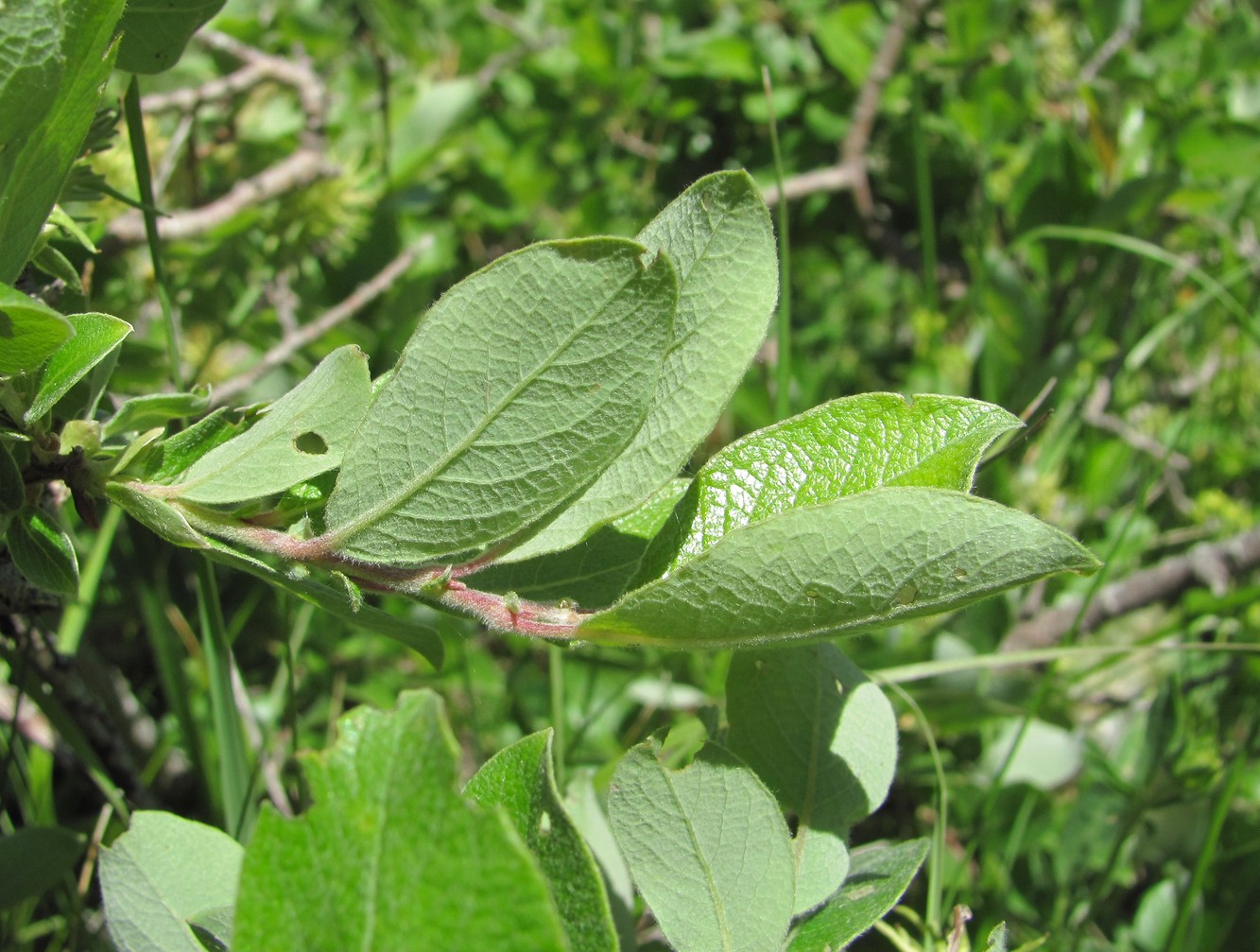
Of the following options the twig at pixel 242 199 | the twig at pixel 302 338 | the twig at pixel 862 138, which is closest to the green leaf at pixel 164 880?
the twig at pixel 302 338

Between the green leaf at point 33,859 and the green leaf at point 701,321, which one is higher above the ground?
the green leaf at point 701,321

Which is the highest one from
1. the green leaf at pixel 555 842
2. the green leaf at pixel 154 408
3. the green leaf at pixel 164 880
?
the green leaf at pixel 154 408

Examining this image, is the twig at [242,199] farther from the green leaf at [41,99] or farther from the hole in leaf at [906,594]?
the hole in leaf at [906,594]

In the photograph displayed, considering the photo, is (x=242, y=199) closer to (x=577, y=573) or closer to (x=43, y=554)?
(x=43, y=554)

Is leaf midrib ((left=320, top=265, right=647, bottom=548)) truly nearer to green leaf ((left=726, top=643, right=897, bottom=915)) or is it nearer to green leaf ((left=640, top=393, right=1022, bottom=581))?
green leaf ((left=640, top=393, right=1022, bottom=581))

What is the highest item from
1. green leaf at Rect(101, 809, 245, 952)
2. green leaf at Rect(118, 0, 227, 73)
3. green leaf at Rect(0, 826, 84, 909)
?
green leaf at Rect(118, 0, 227, 73)

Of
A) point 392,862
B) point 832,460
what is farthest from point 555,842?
point 832,460

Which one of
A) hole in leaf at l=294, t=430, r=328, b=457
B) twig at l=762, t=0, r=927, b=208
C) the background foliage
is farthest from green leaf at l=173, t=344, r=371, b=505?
twig at l=762, t=0, r=927, b=208

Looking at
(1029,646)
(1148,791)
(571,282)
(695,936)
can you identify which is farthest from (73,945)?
(1029,646)

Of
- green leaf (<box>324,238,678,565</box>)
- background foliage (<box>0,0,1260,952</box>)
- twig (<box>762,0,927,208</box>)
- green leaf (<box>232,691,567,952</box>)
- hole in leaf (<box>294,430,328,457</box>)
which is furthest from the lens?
twig (<box>762,0,927,208</box>)
